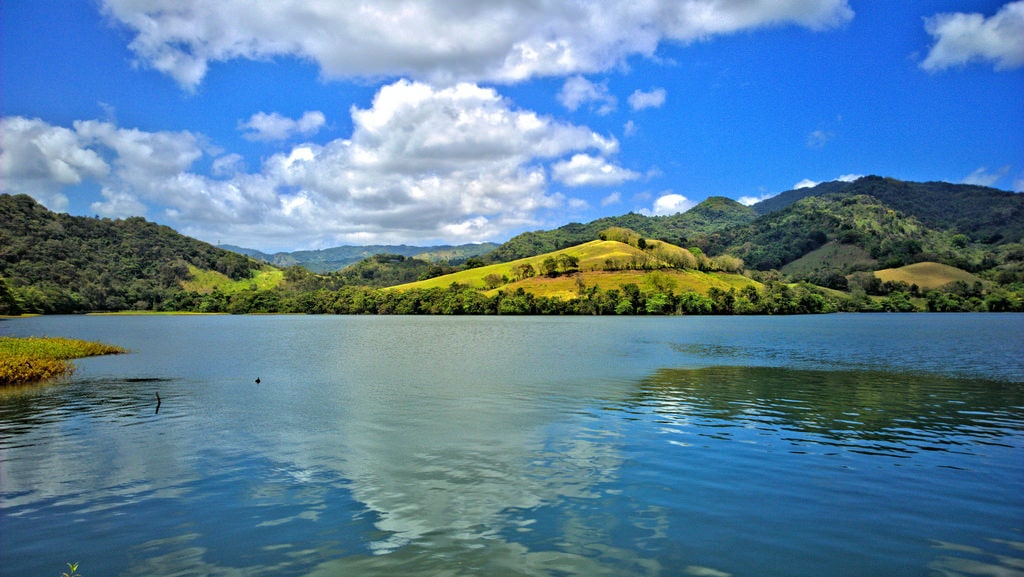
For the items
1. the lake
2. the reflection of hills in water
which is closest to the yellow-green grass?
the lake

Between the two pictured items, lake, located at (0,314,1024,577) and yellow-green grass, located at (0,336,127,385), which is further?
yellow-green grass, located at (0,336,127,385)

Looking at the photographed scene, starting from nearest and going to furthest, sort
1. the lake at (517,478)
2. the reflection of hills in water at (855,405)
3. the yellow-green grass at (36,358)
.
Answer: the lake at (517,478), the reflection of hills in water at (855,405), the yellow-green grass at (36,358)

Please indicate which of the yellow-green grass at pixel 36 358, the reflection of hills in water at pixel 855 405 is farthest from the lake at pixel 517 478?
the yellow-green grass at pixel 36 358

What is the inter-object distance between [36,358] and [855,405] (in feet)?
193

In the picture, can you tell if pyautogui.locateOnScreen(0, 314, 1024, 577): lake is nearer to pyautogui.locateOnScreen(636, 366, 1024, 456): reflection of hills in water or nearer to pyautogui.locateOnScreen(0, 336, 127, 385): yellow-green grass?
pyautogui.locateOnScreen(636, 366, 1024, 456): reflection of hills in water

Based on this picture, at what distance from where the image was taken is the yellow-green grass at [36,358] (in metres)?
40.8

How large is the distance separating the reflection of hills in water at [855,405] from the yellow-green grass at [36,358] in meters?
44.0

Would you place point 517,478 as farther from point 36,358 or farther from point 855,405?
point 36,358

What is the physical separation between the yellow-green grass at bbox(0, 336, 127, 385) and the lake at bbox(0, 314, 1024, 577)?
11.9 feet

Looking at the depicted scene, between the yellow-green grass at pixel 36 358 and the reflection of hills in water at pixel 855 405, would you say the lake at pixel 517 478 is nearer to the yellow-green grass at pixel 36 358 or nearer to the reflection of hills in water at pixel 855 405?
the reflection of hills in water at pixel 855 405

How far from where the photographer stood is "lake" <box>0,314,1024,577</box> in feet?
41.9

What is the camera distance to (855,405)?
31750 mm

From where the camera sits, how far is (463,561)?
1240cm

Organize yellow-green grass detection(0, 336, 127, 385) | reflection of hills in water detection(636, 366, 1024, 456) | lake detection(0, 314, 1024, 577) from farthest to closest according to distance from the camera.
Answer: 1. yellow-green grass detection(0, 336, 127, 385)
2. reflection of hills in water detection(636, 366, 1024, 456)
3. lake detection(0, 314, 1024, 577)
